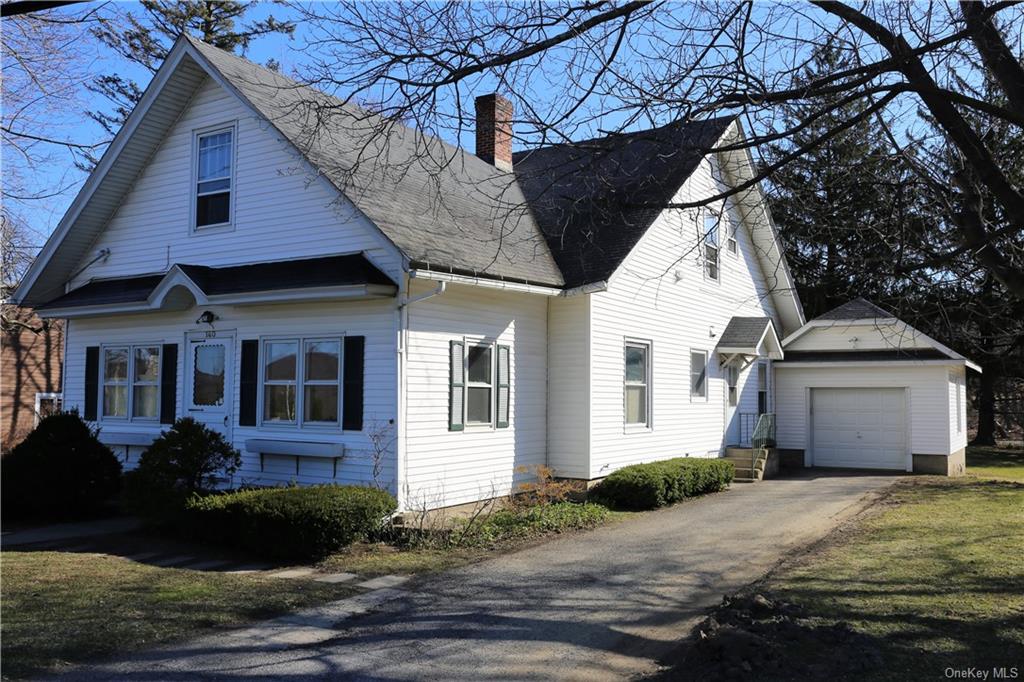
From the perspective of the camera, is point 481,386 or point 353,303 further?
point 481,386

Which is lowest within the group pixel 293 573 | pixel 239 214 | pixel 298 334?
pixel 293 573

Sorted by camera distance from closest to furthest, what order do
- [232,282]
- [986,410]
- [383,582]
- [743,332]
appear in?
[383,582]
[232,282]
[743,332]
[986,410]

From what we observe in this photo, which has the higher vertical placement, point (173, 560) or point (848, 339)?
point (848, 339)

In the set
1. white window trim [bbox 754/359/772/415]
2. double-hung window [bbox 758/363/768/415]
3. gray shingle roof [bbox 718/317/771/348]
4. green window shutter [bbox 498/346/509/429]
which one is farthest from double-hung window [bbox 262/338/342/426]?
double-hung window [bbox 758/363/768/415]

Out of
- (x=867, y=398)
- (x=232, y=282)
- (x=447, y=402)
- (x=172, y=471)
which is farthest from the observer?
(x=867, y=398)

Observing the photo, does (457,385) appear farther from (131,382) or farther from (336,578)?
(131,382)

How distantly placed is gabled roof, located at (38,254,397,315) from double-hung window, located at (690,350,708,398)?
9.84m

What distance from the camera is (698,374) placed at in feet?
67.5

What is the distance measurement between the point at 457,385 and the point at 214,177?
6.07 metres

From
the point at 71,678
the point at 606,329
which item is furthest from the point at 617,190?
the point at 606,329

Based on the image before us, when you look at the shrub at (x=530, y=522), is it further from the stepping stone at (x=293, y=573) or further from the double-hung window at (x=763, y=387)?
the double-hung window at (x=763, y=387)

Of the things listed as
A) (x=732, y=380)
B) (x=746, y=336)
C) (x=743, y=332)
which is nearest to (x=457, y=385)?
(x=746, y=336)

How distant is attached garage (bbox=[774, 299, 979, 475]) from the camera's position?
22234mm

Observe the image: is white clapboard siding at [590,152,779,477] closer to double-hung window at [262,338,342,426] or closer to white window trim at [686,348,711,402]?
white window trim at [686,348,711,402]
